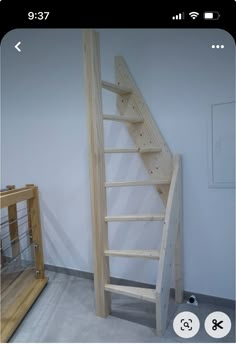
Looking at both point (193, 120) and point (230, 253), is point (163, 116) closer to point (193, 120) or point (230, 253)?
point (193, 120)

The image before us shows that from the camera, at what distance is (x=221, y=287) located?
149cm

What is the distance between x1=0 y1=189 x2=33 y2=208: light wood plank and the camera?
137 cm

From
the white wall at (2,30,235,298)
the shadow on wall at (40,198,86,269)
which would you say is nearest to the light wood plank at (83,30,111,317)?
the white wall at (2,30,235,298)

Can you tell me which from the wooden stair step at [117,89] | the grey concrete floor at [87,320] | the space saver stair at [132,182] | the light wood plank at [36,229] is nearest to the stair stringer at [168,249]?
the space saver stair at [132,182]

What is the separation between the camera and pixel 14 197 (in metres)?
1.50

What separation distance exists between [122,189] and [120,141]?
35 centimetres

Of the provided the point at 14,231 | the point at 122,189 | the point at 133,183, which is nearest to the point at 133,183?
the point at 133,183

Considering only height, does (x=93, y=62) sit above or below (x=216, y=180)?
above

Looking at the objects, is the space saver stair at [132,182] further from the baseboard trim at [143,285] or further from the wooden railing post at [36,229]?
the wooden railing post at [36,229]

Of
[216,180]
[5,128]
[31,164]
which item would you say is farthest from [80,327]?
[5,128]

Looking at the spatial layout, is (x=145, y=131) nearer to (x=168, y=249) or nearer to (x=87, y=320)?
(x=168, y=249)
